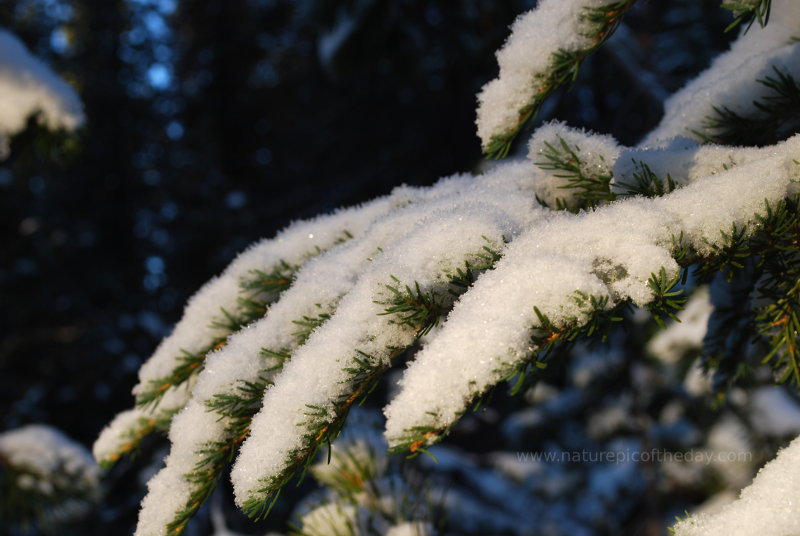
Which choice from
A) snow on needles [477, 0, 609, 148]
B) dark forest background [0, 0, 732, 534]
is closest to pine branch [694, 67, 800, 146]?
snow on needles [477, 0, 609, 148]

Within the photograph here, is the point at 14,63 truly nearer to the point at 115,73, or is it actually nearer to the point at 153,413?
the point at 153,413

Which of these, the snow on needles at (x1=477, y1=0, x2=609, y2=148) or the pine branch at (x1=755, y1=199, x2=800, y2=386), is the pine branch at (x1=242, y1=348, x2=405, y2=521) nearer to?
the snow on needles at (x1=477, y1=0, x2=609, y2=148)

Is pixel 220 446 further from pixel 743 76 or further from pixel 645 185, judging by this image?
pixel 743 76

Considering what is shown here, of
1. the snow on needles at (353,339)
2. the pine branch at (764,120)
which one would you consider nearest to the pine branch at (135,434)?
the snow on needles at (353,339)

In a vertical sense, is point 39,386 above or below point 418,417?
above

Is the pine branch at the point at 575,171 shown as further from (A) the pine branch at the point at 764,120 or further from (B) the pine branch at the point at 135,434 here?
(B) the pine branch at the point at 135,434

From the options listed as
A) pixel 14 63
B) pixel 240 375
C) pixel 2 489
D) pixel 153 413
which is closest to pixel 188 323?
pixel 153 413

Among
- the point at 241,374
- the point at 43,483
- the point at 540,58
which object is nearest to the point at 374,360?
the point at 241,374
